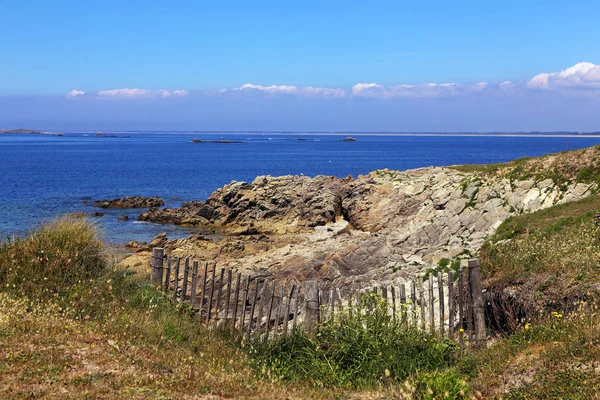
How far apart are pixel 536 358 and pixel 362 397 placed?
8.49 ft

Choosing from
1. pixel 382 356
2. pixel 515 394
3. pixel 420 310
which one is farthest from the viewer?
pixel 420 310

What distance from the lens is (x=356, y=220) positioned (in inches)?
1404

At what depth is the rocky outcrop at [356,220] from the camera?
1969 centimetres

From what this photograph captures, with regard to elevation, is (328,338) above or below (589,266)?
below

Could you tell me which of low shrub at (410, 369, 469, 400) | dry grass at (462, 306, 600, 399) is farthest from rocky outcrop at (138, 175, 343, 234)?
low shrub at (410, 369, 469, 400)

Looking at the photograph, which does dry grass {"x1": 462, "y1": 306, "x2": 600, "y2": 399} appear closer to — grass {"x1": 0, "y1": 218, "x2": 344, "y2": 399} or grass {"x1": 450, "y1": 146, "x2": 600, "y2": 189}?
grass {"x1": 0, "y1": 218, "x2": 344, "y2": 399}

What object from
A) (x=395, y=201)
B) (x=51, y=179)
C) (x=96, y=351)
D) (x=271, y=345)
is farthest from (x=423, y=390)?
(x=51, y=179)

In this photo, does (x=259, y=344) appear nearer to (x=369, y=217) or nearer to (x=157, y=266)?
(x=157, y=266)

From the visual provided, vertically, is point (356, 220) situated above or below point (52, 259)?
below

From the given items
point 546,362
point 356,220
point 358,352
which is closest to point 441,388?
point 546,362

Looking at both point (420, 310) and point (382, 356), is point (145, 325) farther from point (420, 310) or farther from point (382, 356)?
point (420, 310)

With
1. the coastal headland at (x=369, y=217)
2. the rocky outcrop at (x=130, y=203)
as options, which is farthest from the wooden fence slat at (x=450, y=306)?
the rocky outcrop at (x=130, y=203)

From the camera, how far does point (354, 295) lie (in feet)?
34.6

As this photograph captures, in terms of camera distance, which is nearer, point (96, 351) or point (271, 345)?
point (96, 351)
